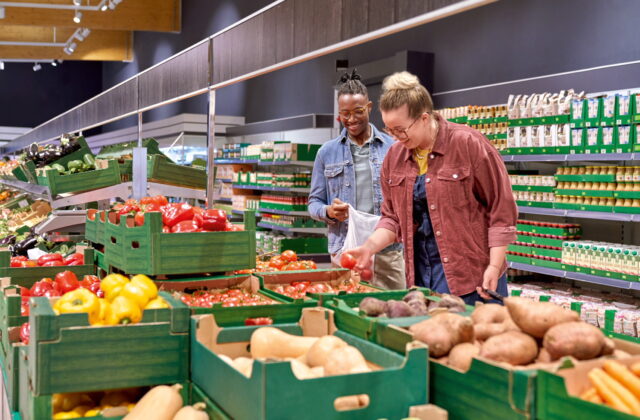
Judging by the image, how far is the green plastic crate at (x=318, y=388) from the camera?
1438mm

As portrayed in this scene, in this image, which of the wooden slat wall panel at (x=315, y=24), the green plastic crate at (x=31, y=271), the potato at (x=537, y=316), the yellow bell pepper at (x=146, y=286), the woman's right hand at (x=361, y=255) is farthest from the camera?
the wooden slat wall panel at (x=315, y=24)

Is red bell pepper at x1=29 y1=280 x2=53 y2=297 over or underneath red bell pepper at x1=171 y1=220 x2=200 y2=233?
underneath

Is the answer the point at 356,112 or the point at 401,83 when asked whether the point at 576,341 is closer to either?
the point at 401,83

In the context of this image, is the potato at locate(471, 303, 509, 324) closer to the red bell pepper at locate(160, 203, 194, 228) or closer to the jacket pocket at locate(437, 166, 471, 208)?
the jacket pocket at locate(437, 166, 471, 208)

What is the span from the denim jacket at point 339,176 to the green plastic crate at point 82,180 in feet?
6.36

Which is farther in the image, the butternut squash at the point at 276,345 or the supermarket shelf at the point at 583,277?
the supermarket shelf at the point at 583,277

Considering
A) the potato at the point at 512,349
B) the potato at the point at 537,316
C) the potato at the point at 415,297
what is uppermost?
the potato at the point at 537,316

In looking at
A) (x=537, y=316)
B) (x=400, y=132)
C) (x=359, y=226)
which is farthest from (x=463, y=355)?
(x=359, y=226)

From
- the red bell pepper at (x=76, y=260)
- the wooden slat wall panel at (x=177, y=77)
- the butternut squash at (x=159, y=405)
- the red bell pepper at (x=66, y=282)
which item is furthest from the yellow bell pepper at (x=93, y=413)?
the wooden slat wall panel at (x=177, y=77)

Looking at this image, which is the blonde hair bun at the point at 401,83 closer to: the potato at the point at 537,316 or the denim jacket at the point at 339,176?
the denim jacket at the point at 339,176

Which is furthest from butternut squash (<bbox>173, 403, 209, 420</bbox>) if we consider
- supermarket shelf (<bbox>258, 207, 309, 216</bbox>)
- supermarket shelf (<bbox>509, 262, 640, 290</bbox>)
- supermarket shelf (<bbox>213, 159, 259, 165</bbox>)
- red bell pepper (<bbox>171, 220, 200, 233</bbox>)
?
supermarket shelf (<bbox>213, 159, 259, 165</bbox>)

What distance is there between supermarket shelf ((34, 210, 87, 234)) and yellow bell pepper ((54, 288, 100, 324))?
336 centimetres

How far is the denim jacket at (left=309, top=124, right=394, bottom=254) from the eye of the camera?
400cm

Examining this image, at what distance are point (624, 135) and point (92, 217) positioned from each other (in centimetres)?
350
